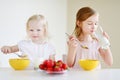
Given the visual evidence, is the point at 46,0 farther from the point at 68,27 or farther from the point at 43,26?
the point at 43,26

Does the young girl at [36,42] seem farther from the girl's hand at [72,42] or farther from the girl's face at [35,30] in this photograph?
the girl's hand at [72,42]

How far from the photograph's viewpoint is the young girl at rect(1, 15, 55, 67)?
5.03 feet

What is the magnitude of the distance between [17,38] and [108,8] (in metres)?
1.38

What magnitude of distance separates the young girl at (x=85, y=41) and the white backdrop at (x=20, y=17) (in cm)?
41

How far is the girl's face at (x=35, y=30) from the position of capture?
5.00 ft

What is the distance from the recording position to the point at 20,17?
6.89ft

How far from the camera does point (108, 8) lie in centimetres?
300

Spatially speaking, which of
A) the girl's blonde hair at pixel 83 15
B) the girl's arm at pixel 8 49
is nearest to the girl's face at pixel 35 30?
the girl's arm at pixel 8 49

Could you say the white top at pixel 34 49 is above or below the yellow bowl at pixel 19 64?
above

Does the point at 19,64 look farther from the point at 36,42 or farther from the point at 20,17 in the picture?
the point at 20,17


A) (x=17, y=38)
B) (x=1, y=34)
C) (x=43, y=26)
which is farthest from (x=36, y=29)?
(x=17, y=38)

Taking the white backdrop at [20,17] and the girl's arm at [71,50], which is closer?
the girl's arm at [71,50]

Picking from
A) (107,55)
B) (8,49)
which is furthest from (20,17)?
(107,55)

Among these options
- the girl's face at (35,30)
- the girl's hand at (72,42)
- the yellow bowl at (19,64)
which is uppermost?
the girl's face at (35,30)
